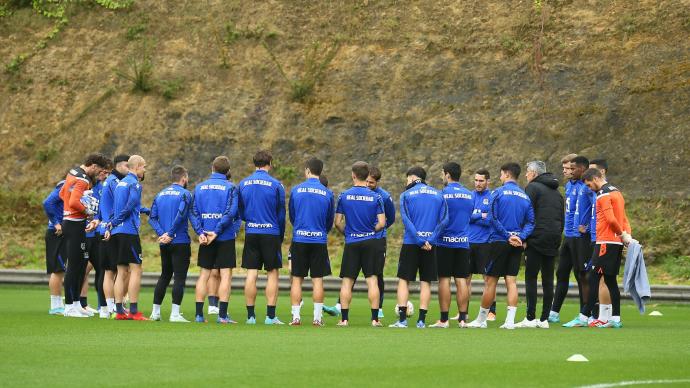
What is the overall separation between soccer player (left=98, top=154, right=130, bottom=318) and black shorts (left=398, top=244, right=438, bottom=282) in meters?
Answer: 4.02

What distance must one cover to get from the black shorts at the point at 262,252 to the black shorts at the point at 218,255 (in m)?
0.33

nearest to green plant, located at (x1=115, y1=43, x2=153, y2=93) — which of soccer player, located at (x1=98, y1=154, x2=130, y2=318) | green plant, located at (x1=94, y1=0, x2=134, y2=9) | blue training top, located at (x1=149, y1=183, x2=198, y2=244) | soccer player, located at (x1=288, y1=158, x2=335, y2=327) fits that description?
green plant, located at (x1=94, y1=0, x2=134, y2=9)

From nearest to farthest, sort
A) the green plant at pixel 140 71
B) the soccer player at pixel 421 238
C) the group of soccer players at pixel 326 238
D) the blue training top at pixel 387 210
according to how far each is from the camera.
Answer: the soccer player at pixel 421 238 < the group of soccer players at pixel 326 238 < the blue training top at pixel 387 210 < the green plant at pixel 140 71

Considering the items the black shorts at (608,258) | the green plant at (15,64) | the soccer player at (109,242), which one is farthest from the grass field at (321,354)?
the green plant at (15,64)

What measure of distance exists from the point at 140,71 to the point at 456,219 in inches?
847

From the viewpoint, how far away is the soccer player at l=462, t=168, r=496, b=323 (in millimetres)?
18766

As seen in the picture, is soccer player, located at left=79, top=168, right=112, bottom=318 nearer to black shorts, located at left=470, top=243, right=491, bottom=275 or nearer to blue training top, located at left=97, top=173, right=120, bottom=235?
blue training top, located at left=97, top=173, right=120, bottom=235

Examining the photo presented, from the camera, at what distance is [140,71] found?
120ft

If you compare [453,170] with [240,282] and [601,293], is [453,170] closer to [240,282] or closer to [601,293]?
[601,293]

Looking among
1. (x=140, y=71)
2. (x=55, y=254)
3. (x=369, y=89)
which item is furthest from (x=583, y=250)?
(x=140, y=71)

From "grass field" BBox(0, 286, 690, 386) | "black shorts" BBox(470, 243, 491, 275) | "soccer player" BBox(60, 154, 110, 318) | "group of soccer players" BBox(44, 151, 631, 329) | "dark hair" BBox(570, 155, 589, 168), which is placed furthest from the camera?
"black shorts" BBox(470, 243, 491, 275)

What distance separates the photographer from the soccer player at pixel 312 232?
54.2 ft

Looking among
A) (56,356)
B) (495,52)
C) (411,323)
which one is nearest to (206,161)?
(495,52)

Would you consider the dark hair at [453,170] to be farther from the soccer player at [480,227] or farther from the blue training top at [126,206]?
the blue training top at [126,206]
